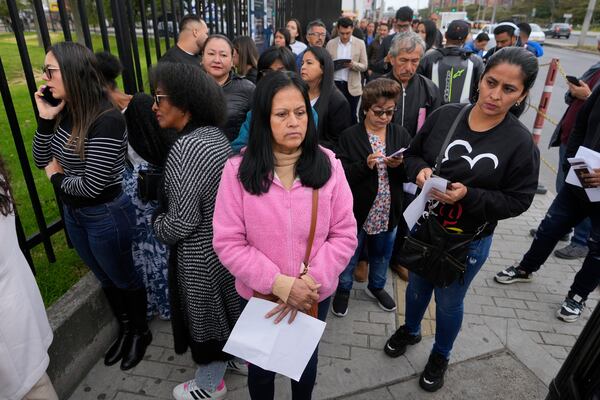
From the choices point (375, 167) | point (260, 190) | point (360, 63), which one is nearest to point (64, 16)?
point (260, 190)

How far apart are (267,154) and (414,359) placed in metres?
1.85

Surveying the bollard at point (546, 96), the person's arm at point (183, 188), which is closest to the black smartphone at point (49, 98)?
the person's arm at point (183, 188)

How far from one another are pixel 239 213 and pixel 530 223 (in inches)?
164

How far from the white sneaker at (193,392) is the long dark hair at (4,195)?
57.7 inches

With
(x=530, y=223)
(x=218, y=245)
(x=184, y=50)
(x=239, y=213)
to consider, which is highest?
(x=184, y=50)

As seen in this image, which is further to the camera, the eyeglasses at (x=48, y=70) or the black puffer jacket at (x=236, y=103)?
the black puffer jacket at (x=236, y=103)

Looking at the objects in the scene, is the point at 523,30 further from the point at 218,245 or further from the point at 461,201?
the point at 218,245

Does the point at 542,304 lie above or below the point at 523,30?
below

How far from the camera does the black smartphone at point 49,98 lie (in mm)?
2229

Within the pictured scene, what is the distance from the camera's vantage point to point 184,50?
3.90 metres

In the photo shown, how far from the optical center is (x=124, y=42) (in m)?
3.24

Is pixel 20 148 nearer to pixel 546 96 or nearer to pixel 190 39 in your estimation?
pixel 190 39

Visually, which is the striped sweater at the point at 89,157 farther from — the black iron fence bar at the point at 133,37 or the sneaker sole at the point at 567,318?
the sneaker sole at the point at 567,318

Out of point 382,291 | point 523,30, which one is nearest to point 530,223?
point 382,291
